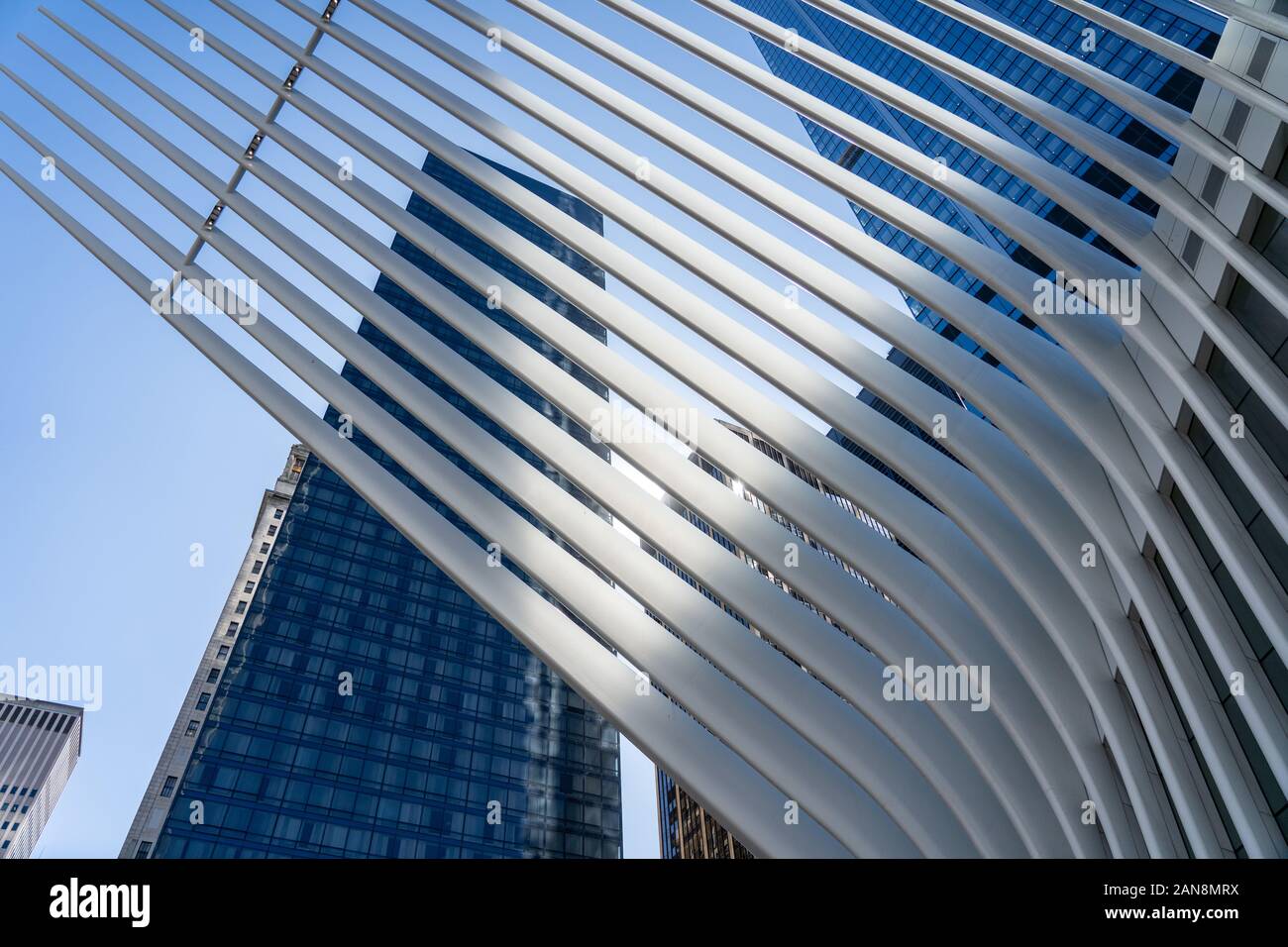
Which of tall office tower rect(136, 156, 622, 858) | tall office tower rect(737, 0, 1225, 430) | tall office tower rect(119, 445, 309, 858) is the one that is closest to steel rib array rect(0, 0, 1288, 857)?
tall office tower rect(737, 0, 1225, 430)

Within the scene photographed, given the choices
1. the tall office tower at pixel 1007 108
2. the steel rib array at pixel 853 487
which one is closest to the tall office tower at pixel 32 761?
the tall office tower at pixel 1007 108

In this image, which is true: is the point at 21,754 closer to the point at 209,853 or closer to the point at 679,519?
the point at 209,853

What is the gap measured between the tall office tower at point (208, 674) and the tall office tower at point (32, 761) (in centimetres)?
10459

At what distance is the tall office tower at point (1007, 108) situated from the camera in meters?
62.8

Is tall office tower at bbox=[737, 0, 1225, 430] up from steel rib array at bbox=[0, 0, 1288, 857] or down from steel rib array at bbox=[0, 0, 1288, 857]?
up

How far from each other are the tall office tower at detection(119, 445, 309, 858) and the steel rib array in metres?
66.8

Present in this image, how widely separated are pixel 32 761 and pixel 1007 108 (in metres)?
209

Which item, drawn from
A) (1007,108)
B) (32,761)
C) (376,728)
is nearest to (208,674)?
(376,728)

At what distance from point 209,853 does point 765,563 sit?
204 feet

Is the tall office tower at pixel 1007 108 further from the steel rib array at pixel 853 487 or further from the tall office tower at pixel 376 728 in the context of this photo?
the steel rib array at pixel 853 487

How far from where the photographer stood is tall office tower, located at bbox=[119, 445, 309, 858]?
2882 inches

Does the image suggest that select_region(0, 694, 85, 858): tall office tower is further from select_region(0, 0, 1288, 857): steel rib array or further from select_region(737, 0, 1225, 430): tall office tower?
select_region(0, 0, 1288, 857): steel rib array
